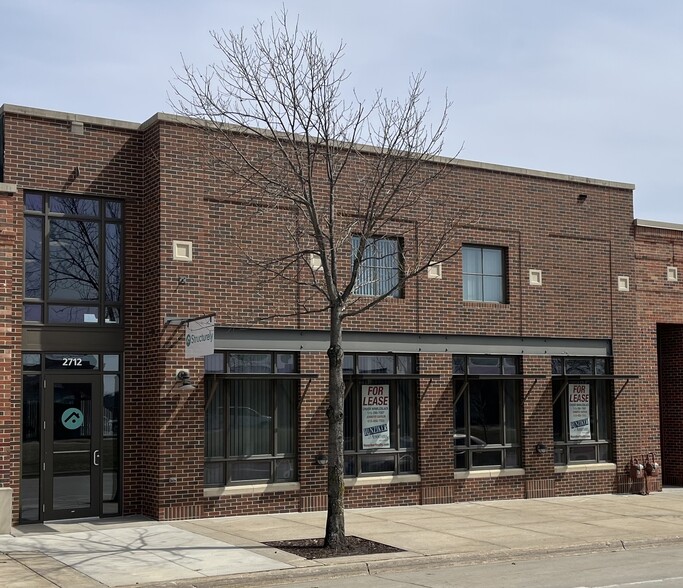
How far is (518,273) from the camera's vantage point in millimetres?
21375

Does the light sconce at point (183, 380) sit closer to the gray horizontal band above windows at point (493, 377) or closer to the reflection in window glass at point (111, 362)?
the reflection in window glass at point (111, 362)

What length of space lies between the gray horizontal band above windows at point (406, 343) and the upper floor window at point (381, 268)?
3.10 ft

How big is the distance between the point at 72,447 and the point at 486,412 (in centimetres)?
888

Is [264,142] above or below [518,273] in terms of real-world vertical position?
above

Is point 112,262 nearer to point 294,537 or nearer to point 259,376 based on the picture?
point 259,376

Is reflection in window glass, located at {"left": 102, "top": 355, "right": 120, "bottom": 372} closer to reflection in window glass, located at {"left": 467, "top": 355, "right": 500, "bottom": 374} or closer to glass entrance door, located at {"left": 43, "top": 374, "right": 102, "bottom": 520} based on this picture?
glass entrance door, located at {"left": 43, "top": 374, "right": 102, "bottom": 520}

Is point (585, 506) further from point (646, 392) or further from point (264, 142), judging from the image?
point (264, 142)

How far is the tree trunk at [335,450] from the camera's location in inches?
552

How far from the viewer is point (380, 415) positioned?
64.0ft

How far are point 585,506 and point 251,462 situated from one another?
7115 millimetres

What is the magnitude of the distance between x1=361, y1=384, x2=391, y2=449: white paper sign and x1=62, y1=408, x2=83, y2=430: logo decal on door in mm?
5607

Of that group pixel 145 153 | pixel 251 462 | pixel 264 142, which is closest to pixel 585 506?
pixel 251 462

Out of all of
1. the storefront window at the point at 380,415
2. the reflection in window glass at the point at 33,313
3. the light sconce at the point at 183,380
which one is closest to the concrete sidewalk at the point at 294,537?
the storefront window at the point at 380,415

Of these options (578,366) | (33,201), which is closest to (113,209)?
(33,201)
